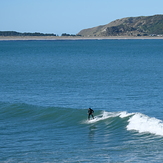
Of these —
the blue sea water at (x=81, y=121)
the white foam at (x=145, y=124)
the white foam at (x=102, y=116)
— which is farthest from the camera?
the white foam at (x=102, y=116)

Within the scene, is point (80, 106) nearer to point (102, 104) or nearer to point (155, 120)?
point (102, 104)

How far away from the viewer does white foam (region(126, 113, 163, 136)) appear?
31547mm

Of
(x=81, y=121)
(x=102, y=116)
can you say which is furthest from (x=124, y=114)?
(x=81, y=121)

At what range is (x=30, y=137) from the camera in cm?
3103

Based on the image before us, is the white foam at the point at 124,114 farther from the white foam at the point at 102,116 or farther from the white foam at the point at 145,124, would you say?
the white foam at the point at 145,124

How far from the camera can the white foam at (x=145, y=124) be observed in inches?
1242

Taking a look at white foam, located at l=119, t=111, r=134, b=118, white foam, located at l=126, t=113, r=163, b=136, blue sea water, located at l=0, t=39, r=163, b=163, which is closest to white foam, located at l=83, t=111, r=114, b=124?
blue sea water, located at l=0, t=39, r=163, b=163

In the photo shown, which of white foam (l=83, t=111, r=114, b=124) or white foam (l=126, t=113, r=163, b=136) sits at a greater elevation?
white foam (l=126, t=113, r=163, b=136)

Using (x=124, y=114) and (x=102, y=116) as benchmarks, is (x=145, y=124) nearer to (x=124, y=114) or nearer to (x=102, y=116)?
(x=124, y=114)

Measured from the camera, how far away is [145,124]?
33.5 meters

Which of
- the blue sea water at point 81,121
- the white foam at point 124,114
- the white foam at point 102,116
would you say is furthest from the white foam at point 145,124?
the white foam at point 102,116

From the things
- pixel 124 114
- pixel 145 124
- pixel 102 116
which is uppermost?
pixel 145 124

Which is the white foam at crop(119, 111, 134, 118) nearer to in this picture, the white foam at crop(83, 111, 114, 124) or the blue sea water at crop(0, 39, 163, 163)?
the blue sea water at crop(0, 39, 163, 163)

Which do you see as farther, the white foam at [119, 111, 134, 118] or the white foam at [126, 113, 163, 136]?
the white foam at [119, 111, 134, 118]
